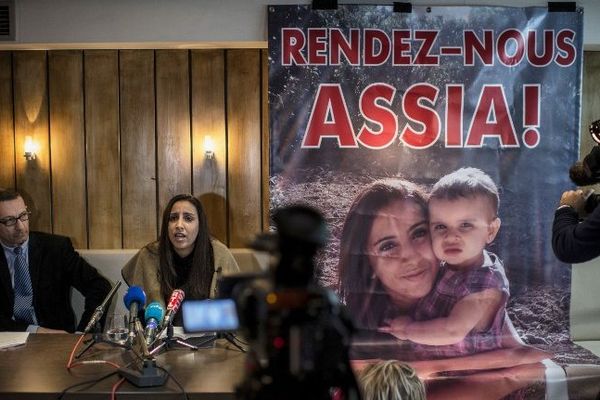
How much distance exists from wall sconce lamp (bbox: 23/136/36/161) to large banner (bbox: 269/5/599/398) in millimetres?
1670

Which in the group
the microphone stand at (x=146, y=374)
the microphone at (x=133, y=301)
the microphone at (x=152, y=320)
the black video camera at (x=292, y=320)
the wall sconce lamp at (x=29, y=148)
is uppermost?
the wall sconce lamp at (x=29, y=148)

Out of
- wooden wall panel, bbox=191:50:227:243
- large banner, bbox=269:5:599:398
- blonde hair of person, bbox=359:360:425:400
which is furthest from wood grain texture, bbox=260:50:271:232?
blonde hair of person, bbox=359:360:425:400

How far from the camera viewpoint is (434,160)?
345 cm

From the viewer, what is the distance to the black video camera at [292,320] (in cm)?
58

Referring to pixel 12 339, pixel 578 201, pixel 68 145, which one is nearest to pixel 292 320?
pixel 578 201

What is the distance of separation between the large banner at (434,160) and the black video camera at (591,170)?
1.41 m

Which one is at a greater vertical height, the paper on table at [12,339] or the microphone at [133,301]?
the microphone at [133,301]

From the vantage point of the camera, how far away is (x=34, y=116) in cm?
404

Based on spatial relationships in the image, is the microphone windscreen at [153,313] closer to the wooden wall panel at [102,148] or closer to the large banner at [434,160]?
the large banner at [434,160]

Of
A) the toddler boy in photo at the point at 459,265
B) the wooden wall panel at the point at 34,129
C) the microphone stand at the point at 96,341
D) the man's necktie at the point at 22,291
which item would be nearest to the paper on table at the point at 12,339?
the microphone stand at the point at 96,341

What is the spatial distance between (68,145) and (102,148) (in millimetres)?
219

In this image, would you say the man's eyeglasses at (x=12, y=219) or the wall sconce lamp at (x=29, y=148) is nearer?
the man's eyeglasses at (x=12, y=219)

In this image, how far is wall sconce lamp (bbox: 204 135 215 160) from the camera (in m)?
4.00

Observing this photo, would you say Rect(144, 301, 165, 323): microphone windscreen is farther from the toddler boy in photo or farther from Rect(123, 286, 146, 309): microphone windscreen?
the toddler boy in photo
